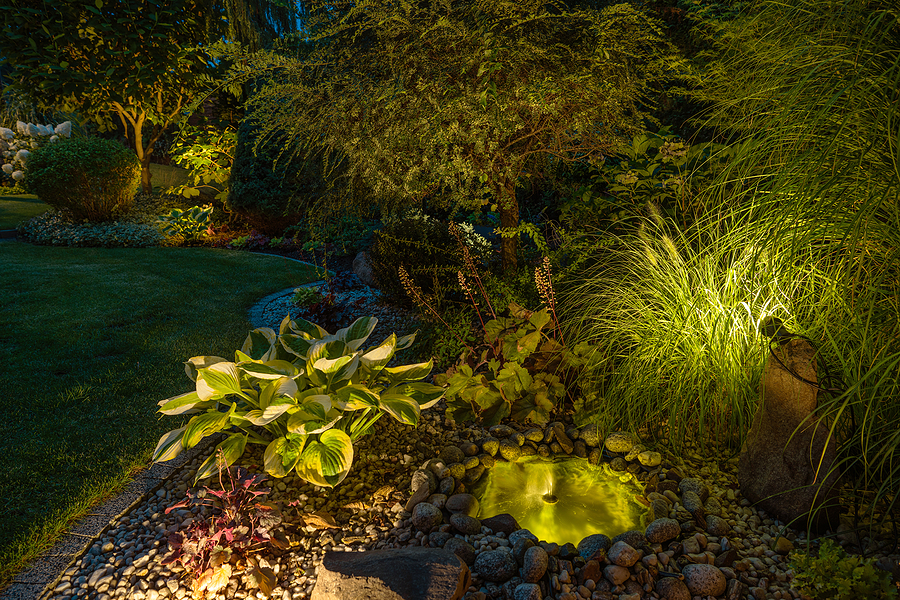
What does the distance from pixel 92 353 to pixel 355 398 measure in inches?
121

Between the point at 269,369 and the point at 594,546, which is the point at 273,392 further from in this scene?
the point at 594,546

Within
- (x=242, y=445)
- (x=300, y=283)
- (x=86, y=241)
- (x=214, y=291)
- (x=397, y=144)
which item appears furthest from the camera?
(x=86, y=241)

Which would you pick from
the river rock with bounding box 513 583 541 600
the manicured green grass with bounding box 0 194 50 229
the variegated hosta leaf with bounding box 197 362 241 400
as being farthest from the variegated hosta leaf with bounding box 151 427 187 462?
the manicured green grass with bounding box 0 194 50 229

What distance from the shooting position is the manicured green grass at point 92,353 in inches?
97.2

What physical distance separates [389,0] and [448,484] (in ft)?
10.2

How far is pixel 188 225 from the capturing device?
9.05 m

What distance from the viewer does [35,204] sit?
459 inches

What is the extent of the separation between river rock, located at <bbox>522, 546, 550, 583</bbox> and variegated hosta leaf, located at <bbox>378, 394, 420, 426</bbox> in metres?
0.75

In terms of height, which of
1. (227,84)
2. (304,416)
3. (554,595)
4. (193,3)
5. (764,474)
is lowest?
(554,595)

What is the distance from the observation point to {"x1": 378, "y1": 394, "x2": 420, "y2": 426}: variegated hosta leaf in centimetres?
236

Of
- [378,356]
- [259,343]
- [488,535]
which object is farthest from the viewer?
[259,343]

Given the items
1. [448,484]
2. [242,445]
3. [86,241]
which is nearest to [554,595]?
[448,484]

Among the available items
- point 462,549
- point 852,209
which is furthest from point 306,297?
point 852,209

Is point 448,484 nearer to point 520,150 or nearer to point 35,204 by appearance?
point 520,150
